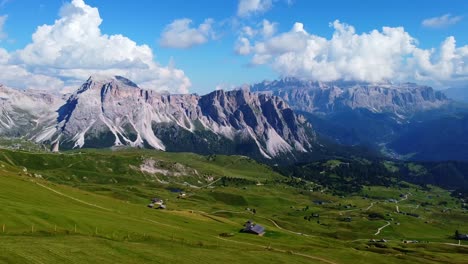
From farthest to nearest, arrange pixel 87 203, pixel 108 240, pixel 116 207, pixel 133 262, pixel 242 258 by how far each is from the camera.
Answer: pixel 116 207 → pixel 87 203 → pixel 242 258 → pixel 108 240 → pixel 133 262

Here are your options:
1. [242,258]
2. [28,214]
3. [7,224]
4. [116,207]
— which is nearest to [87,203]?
[116,207]

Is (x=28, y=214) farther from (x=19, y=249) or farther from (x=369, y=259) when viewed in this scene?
(x=369, y=259)

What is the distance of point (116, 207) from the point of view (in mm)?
155375

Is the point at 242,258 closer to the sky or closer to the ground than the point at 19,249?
closer to the ground

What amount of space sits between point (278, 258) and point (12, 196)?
2768 inches

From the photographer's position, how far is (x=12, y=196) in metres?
118

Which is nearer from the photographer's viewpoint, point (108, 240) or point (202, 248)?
point (108, 240)

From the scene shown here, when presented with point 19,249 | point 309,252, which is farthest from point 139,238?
point 309,252

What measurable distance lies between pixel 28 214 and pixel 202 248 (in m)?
34.5

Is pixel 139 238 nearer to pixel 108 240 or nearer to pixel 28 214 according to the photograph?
pixel 108 240

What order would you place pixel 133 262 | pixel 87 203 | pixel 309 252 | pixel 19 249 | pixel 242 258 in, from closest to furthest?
pixel 19 249
pixel 133 262
pixel 242 258
pixel 309 252
pixel 87 203

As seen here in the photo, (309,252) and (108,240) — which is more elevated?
(108,240)

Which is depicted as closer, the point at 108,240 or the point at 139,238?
the point at 108,240

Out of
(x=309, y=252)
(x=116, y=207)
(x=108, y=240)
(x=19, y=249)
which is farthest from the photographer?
(x=116, y=207)
